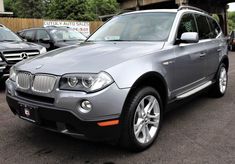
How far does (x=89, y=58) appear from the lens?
3559 millimetres

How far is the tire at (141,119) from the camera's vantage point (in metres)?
3.32

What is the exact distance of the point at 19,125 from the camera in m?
4.57

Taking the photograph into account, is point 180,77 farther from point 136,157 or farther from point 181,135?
point 136,157

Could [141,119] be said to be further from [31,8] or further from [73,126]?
[31,8]

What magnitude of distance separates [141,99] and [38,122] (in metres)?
1.17

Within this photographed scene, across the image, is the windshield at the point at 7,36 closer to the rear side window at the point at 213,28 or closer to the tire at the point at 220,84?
the rear side window at the point at 213,28

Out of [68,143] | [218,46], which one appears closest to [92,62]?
[68,143]

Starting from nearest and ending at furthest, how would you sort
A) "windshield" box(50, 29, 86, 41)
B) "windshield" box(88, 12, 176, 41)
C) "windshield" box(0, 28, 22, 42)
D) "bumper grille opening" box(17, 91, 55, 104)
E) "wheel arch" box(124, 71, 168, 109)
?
1. "bumper grille opening" box(17, 91, 55, 104)
2. "wheel arch" box(124, 71, 168, 109)
3. "windshield" box(88, 12, 176, 41)
4. "windshield" box(0, 28, 22, 42)
5. "windshield" box(50, 29, 86, 41)

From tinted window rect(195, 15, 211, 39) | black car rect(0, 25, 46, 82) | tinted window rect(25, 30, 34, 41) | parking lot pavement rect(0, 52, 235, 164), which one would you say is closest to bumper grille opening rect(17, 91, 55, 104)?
parking lot pavement rect(0, 52, 235, 164)

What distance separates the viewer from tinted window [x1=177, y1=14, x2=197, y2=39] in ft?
15.2

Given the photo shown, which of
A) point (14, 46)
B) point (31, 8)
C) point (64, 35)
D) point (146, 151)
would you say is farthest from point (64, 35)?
point (31, 8)

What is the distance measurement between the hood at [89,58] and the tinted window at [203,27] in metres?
1.54

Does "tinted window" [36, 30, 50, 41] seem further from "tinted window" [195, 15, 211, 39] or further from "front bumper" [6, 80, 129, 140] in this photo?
"front bumper" [6, 80, 129, 140]

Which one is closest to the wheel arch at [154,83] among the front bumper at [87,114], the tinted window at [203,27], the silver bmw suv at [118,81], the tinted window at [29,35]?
the silver bmw suv at [118,81]
